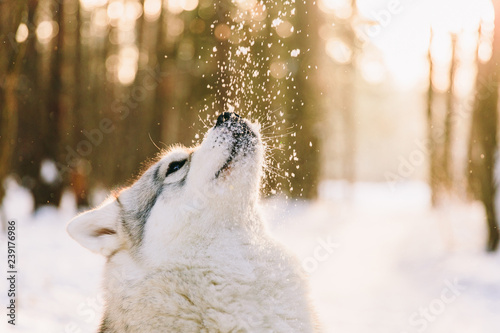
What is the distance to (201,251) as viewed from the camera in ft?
10.0

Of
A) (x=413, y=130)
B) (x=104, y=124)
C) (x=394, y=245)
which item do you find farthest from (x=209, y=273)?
(x=413, y=130)

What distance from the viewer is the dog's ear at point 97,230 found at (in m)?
3.24

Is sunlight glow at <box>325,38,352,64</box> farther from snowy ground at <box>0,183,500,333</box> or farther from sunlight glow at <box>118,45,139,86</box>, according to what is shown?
sunlight glow at <box>118,45,139,86</box>

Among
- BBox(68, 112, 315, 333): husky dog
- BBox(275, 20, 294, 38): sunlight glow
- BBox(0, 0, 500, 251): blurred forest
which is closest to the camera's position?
BBox(68, 112, 315, 333): husky dog

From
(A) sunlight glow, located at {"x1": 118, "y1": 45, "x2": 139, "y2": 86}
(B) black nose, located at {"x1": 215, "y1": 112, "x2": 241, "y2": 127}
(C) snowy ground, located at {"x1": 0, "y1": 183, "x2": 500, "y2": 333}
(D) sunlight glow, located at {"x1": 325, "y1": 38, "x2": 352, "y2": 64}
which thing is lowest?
(C) snowy ground, located at {"x1": 0, "y1": 183, "x2": 500, "y2": 333}

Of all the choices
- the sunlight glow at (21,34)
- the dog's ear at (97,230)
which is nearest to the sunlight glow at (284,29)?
the sunlight glow at (21,34)

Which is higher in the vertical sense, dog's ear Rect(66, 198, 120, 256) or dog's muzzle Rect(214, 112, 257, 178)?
dog's muzzle Rect(214, 112, 257, 178)

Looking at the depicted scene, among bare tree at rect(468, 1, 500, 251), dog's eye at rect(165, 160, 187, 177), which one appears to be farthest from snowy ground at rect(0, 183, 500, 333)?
dog's eye at rect(165, 160, 187, 177)

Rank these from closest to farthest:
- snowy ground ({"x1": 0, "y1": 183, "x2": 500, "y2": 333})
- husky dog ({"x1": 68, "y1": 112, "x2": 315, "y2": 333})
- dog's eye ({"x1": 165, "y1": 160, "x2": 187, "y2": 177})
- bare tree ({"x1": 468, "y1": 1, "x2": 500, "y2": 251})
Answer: husky dog ({"x1": 68, "y1": 112, "x2": 315, "y2": 333}), dog's eye ({"x1": 165, "y1": 160, "x2": 187, "y2": 177}), snowy ground ({"x1": 0, "y1": 183, "x2": 500, "y2": 333}), bare tree ({"x1": 468, "y1": 1, "x2": 500, "y2": 251})

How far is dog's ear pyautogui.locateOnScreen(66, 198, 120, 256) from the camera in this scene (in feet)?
10.6

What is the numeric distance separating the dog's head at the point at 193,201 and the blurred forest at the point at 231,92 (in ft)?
18.7

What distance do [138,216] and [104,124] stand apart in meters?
18.3

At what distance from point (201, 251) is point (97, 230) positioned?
34.5 inches

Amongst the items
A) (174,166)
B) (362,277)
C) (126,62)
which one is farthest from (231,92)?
(126,62)
